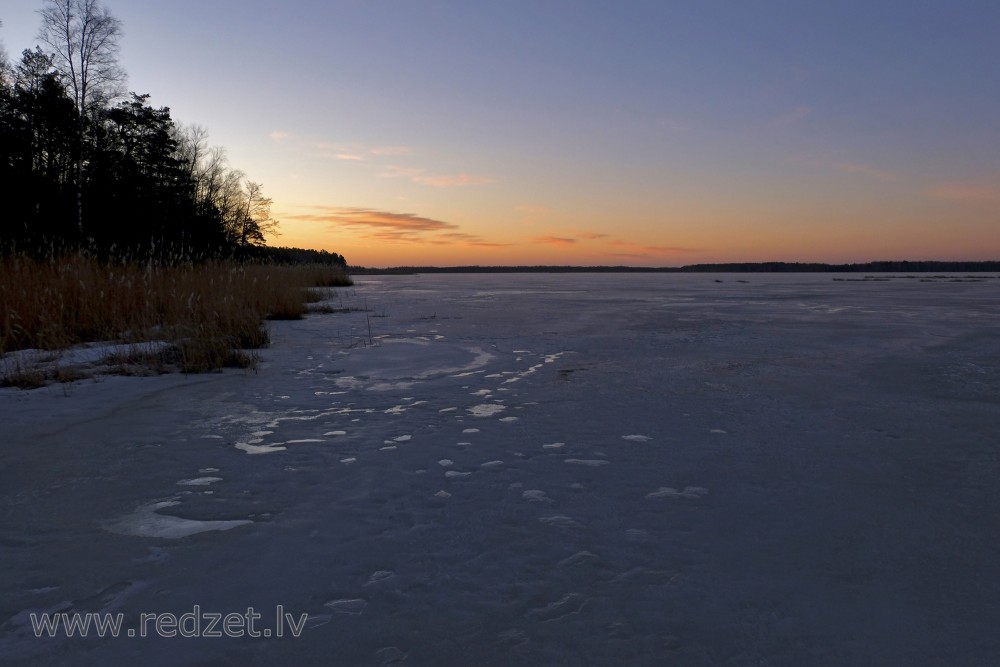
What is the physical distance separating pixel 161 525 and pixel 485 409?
2542 mm

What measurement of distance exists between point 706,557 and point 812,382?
4.19 meters

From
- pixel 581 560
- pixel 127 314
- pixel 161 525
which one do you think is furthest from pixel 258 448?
pixel 127 314

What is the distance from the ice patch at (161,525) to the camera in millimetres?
2363

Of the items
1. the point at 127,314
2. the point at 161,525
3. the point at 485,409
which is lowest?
the point at 161,525

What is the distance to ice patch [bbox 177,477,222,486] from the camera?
2906 millimetres

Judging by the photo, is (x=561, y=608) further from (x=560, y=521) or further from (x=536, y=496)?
(x=536, y=496)

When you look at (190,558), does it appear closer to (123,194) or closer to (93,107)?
(93,107)

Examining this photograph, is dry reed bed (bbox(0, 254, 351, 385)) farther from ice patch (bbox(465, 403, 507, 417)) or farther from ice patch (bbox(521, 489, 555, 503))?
ice patch (bbox(521, 489, 555, 503))

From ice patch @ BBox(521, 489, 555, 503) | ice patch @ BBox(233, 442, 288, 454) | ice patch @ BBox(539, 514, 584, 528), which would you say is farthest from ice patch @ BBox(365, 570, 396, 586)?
ice patch @ BBox(233, 442, 288, 454)

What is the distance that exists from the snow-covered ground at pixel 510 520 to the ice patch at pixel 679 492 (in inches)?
0.5

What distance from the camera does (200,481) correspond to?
2949mm

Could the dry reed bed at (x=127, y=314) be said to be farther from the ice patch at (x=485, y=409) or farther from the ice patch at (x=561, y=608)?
the ice patch at (x=561, y=608)

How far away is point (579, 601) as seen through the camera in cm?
185

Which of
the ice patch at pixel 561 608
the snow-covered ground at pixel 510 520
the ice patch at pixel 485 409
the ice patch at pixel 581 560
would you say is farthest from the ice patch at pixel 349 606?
the ice patch at pixel 485 409
